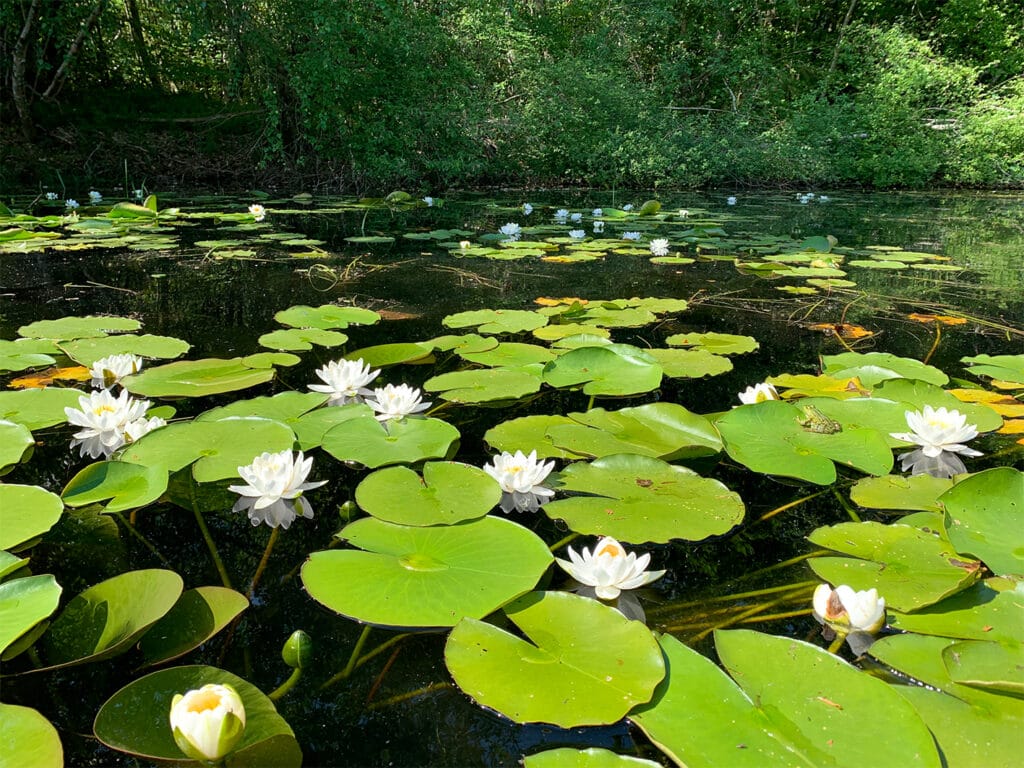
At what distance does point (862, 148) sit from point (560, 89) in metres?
3.89

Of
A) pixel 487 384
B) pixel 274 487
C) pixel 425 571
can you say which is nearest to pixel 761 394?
pixel 487 384

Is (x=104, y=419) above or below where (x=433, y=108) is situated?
below

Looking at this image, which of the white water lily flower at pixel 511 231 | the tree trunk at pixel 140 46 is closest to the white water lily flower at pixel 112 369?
the white water lily flower at pixel 511 231

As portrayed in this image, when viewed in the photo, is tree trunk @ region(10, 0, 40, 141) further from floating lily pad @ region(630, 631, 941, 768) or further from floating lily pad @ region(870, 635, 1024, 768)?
floating lily pad @ region(870, 635, 1024, 768)

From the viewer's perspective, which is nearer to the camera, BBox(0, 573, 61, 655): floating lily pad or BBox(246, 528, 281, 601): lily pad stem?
BBox(0, 573, 61, 655): floating lily pad

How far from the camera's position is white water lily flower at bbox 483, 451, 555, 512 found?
885 mm

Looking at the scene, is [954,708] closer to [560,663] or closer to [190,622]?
[560,663]

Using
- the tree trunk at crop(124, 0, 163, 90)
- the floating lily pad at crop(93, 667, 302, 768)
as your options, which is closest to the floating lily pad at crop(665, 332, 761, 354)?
the floating lily pad at crop(93, 667, 302, 768)

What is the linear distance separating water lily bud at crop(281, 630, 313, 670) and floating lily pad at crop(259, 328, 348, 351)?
0.98m

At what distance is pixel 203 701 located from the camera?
0.48 m

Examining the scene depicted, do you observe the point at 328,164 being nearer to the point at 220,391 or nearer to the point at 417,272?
the point at 417,272

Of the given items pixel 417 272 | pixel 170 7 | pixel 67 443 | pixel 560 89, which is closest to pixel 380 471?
pixel 67 443

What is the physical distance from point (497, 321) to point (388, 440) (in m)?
0.79

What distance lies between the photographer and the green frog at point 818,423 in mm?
1095
